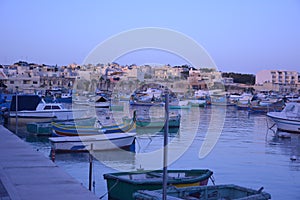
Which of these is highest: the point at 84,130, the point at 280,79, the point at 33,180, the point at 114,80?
the point at 280,79

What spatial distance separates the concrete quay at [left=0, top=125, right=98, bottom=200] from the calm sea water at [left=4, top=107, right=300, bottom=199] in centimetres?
197

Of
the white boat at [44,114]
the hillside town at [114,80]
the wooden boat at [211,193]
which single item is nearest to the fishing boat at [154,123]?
the white boat at [44,114]

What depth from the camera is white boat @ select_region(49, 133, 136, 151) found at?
18.2 meters

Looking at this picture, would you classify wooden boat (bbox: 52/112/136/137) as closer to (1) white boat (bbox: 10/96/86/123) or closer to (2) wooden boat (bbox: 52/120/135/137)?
(2) wooden boat (bbox: 52/120/135/137)

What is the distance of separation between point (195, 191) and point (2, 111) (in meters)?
26.5

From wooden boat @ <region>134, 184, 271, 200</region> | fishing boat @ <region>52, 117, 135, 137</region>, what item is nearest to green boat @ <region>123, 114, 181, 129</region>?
fishing boat @ <region>52, 117, 135, 137</region>

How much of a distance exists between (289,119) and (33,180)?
23363 millimetres

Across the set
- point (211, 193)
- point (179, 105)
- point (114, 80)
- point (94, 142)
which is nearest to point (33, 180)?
point (211, 193)

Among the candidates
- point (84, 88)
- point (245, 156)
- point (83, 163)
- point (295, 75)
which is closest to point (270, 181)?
point (245, 156)

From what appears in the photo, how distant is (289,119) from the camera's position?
2959cm

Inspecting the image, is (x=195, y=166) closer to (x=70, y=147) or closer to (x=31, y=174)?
(x=70, y=147)

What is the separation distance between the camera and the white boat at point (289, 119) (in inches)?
1154

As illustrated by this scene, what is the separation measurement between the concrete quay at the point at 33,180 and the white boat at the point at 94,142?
552 cm

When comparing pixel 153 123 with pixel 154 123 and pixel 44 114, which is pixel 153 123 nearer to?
pixel 154 123
